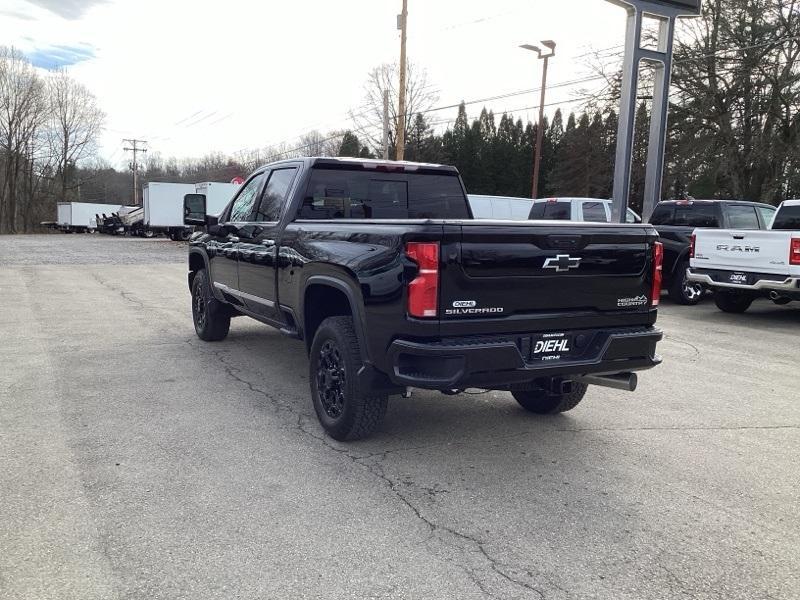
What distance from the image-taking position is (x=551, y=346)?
157 inches

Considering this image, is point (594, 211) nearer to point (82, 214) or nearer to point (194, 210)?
point (194, 210)

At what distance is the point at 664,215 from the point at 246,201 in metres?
9.53

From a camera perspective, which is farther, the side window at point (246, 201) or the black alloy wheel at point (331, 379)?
the side window at point (246, 201)

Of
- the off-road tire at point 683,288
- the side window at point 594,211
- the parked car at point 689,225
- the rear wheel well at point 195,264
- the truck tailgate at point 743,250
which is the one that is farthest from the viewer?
the side window at point 594,211

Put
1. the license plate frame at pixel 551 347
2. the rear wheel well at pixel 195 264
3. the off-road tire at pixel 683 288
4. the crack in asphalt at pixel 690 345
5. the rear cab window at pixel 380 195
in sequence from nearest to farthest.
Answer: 1. the license plate frame at pixel 551 347
2. the rear cab window at pixel 380 195
3. the crack in asphalt at pixel 690 345
4. the rear wheel well at pixel 195 264
5. the off-road tire at pixel 683 288

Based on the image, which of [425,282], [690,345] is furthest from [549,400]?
[690,345]

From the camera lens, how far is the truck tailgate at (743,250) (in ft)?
32.5

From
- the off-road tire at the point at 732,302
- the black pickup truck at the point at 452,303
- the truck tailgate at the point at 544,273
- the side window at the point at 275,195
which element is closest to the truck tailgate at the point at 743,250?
the off-road tire at the point at 732,302

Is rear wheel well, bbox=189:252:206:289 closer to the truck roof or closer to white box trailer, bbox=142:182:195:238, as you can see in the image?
the truck roof

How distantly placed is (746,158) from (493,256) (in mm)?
24443

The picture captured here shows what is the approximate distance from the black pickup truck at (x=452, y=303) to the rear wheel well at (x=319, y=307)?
10 mm

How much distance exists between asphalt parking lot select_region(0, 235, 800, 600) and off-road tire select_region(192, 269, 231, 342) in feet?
2.87

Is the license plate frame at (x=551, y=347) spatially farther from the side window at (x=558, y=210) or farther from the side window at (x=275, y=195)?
the side window at (x=558, y=210)

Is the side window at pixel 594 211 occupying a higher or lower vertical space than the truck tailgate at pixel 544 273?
higher
